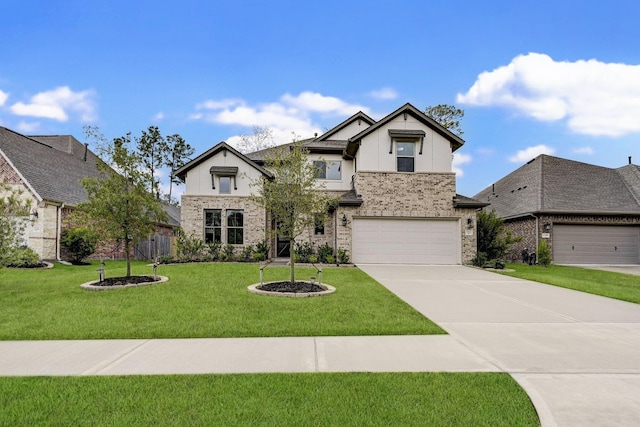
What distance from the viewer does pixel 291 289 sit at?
8.98 metres

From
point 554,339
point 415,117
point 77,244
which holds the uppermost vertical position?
point 415,117

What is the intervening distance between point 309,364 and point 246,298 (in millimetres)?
4321

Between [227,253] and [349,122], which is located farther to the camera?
[349,122]

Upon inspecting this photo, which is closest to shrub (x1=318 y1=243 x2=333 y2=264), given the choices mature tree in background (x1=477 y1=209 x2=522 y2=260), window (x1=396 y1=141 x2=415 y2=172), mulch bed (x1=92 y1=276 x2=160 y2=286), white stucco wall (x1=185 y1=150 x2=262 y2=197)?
white stucco wall (x1=185 y1=150 x2=262 y2=197)

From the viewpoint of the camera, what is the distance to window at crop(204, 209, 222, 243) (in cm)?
1866

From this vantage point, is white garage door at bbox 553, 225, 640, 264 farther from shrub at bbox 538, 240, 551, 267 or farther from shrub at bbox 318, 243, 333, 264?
shrub at bbox 318, 243, 333, 264

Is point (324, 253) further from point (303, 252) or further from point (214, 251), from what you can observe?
point (214, 251)

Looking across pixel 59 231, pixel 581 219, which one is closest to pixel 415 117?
pixel 581 219

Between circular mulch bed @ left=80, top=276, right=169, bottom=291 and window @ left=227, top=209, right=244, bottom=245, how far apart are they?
7525 millimetres

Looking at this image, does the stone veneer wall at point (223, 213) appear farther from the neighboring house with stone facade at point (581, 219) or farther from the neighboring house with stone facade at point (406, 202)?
the neighboring house with stone facade at point (581, 219)

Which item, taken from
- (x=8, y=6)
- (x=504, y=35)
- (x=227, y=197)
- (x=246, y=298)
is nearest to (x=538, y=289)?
(x=246, y=298)

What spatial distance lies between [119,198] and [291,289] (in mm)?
5618

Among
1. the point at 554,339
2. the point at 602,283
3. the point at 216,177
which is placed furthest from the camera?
the point at 216,177

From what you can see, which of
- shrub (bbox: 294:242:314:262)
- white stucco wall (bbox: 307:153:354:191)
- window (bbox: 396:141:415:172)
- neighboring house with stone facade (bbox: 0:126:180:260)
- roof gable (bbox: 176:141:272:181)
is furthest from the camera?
white stucco wall (bbox: 307:153:354:191)
